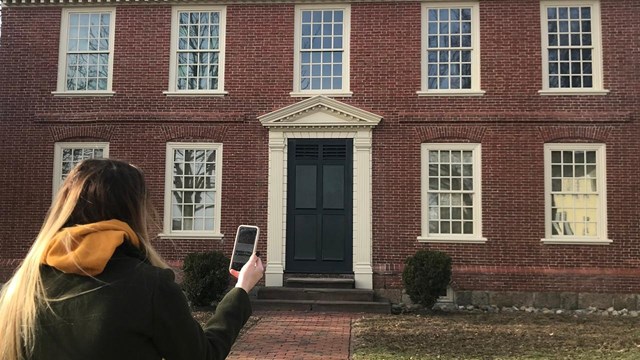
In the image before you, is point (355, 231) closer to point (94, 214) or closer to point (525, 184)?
point (525, 184)

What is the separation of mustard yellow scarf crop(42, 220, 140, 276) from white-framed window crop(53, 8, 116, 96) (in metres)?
12.2

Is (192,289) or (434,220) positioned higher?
(434,220)

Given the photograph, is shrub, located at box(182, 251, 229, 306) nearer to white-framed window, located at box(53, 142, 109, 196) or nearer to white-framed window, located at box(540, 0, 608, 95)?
white-framed window, located at box(53, 142, 109, 196)

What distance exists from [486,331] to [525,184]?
4096 millimetres

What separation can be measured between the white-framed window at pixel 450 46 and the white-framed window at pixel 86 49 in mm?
7092

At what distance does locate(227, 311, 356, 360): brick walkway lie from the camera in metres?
7.48

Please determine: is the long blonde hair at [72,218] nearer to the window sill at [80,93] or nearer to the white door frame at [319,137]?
the white door frame at [319,137]

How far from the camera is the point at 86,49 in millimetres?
13086

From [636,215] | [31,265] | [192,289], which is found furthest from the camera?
[636,215]

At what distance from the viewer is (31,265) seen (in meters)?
1.71

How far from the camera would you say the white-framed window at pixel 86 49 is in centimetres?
1301

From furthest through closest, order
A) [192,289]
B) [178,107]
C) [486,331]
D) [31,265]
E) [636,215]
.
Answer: [178,107]
[636,215]
[192,289]
[486,331]
[31,265]

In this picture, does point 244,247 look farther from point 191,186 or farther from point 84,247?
point 191,186

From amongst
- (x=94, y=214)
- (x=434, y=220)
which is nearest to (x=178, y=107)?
(x=434, y=220)
